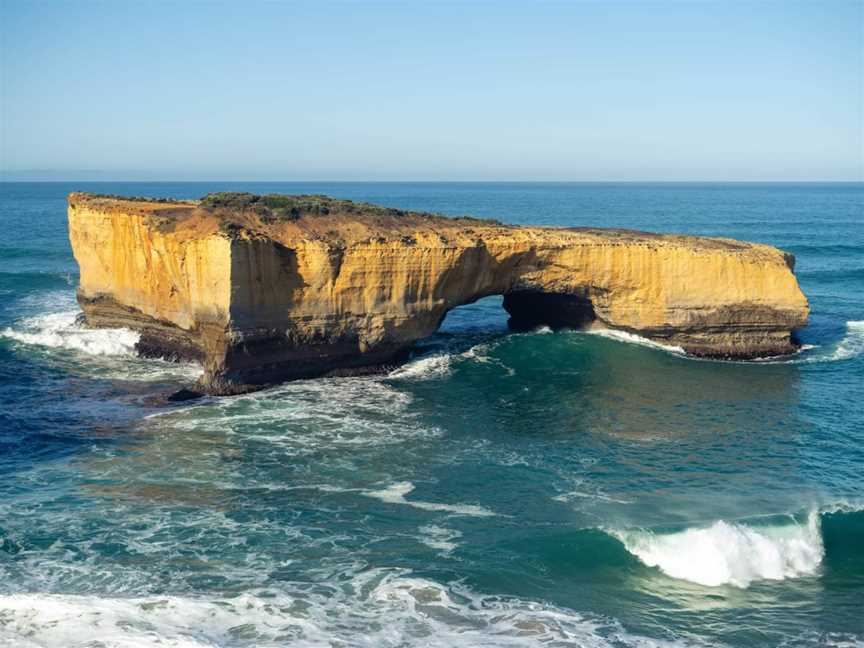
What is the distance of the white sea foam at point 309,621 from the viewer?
51.4ft

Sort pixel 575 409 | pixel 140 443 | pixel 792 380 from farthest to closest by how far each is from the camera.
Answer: pixel 792 380
pixel 575 409
pixel 140 443

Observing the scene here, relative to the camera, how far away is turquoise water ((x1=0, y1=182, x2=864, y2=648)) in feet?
54.6

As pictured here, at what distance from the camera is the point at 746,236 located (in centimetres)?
7125

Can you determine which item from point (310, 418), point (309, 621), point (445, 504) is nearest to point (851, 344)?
point (445, 504)

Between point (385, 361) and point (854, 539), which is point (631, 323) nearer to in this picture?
point (385, 361)

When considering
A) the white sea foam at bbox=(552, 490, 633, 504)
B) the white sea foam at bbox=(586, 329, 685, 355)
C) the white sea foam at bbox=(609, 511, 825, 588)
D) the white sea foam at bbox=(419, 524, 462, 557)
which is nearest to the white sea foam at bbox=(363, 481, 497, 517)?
the white sea foam at bbox=(419, 524, 462, 557)

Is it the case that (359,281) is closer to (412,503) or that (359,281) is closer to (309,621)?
(412,503)

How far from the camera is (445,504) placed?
21.1 metres

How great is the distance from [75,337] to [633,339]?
78.4 ft

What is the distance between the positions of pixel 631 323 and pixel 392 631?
2266 centimetres

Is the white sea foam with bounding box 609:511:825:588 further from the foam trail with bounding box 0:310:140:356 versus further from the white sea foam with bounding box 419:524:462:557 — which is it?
the foam trail with bounding box 0:310:140:356

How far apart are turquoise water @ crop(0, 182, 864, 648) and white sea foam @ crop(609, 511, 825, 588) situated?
6 centimetres

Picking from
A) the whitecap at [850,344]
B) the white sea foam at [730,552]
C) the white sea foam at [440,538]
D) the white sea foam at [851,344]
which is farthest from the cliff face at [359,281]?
the white sea foam at [730,552]

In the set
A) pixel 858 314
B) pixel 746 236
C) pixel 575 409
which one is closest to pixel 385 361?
pixel 575 409
